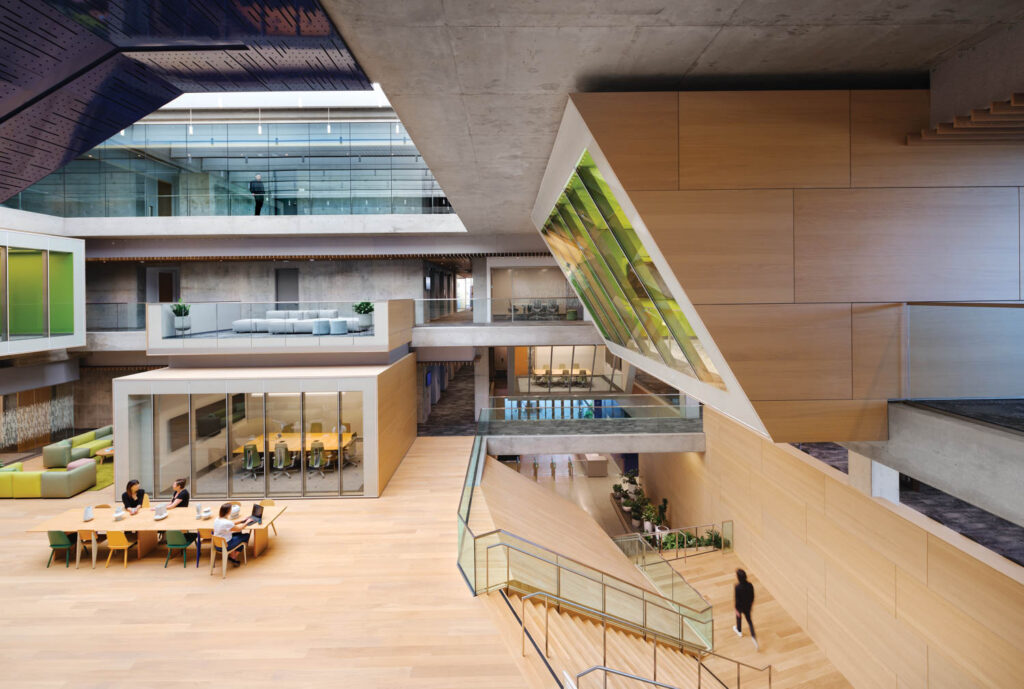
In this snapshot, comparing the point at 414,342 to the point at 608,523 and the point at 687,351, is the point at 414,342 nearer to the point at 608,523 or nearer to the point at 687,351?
the point at 608,523

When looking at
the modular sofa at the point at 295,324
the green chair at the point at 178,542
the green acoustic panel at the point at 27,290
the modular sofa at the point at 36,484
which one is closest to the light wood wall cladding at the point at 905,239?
the green chair at the point at 178,542

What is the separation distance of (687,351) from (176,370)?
42.1 feet

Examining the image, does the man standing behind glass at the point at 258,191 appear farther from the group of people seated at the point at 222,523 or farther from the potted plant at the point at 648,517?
the potted plant at the point at 648,517

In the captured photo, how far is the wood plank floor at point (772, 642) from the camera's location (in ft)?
33.7

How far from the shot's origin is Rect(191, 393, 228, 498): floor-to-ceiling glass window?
41.3ft

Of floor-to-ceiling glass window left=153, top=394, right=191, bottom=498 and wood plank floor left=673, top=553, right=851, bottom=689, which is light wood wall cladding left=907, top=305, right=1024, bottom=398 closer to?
wood plank floor left=673, top=553, right=851, bottom=689

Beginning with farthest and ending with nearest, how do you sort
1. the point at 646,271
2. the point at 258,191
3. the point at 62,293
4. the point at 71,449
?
1. the point at 258,191
2. the point at 62,293
3. the point at 71,449
4. the point at 646,271

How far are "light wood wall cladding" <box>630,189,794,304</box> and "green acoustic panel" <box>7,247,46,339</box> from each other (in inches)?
Answer: 746

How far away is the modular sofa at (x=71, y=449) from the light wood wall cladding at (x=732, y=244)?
17.3 m

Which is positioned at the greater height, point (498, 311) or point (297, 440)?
point (498, 311)

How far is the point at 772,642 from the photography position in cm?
1142

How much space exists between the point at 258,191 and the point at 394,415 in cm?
1166

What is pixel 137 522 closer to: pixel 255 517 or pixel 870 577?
pixel 255 517

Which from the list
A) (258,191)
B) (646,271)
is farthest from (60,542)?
(258,191)
